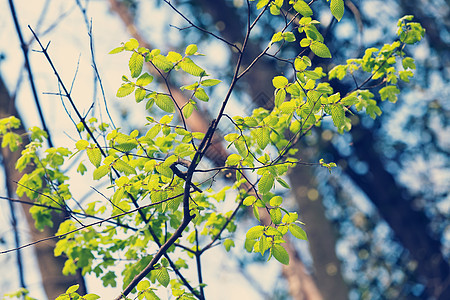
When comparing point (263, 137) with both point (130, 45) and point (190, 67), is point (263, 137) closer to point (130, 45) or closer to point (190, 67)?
point (190, 67)

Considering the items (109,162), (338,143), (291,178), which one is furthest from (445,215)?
(109,162)

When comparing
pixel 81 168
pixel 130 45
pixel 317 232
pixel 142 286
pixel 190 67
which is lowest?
pixel 142 286

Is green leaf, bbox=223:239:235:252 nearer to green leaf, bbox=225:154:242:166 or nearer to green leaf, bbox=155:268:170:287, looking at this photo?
green leaf, bbox=155:268:170:287

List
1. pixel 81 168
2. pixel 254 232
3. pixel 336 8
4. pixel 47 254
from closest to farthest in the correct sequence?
pixel 336 8, pixel 254 232, pixel 81 168, pixel 47 254

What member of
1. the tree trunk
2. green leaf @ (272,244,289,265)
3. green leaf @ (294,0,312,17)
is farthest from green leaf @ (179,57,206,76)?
the tree trunk

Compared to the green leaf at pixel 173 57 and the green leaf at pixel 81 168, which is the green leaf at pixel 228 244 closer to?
the green leaf at pixel 81 168

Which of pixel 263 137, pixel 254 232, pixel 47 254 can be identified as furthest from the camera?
pixel 47 254

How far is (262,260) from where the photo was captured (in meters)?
7.87

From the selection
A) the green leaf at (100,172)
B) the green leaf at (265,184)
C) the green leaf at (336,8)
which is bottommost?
the green leaf at (265,184)

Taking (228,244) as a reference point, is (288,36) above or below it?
above

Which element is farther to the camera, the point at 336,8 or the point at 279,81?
the point at 279,81

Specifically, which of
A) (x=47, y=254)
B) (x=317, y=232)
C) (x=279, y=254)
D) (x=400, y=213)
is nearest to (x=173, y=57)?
(x=279, y=254)

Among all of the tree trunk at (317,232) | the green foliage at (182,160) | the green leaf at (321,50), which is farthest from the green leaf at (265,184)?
the tree trunk at (317,232)

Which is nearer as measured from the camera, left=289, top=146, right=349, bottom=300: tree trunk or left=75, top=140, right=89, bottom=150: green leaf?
left=75, top=140, right=89, bottom=150: green leaf
